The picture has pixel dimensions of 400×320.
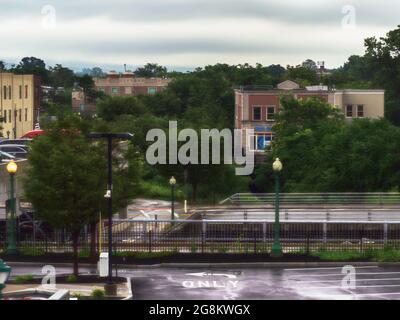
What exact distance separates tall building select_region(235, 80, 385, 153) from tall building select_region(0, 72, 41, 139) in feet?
70.7

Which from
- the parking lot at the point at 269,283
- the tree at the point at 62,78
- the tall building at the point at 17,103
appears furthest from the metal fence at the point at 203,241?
the tree at the point at 62,78

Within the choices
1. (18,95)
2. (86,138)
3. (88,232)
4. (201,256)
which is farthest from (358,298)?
(18,95)

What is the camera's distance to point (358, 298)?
23344mm

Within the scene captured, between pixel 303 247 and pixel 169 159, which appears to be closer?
pixel 303 247

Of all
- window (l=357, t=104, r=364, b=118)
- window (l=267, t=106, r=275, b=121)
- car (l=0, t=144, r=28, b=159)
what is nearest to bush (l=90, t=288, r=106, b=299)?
car (l=0, t=144, r=28, b=159)

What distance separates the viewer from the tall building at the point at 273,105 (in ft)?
265

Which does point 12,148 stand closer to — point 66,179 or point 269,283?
point 66,179

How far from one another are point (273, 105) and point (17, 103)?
26.6 m

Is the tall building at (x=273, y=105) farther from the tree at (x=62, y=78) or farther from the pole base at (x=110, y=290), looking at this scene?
the tree at (x=62, y=78)

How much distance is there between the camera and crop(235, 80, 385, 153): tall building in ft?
265

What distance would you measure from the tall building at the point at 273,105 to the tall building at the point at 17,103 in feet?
70.7

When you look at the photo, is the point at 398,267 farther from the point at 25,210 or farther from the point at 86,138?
the point at 25,210

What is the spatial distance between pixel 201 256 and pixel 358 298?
8207 mm

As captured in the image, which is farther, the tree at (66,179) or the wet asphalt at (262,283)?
the tree at (66,179)
